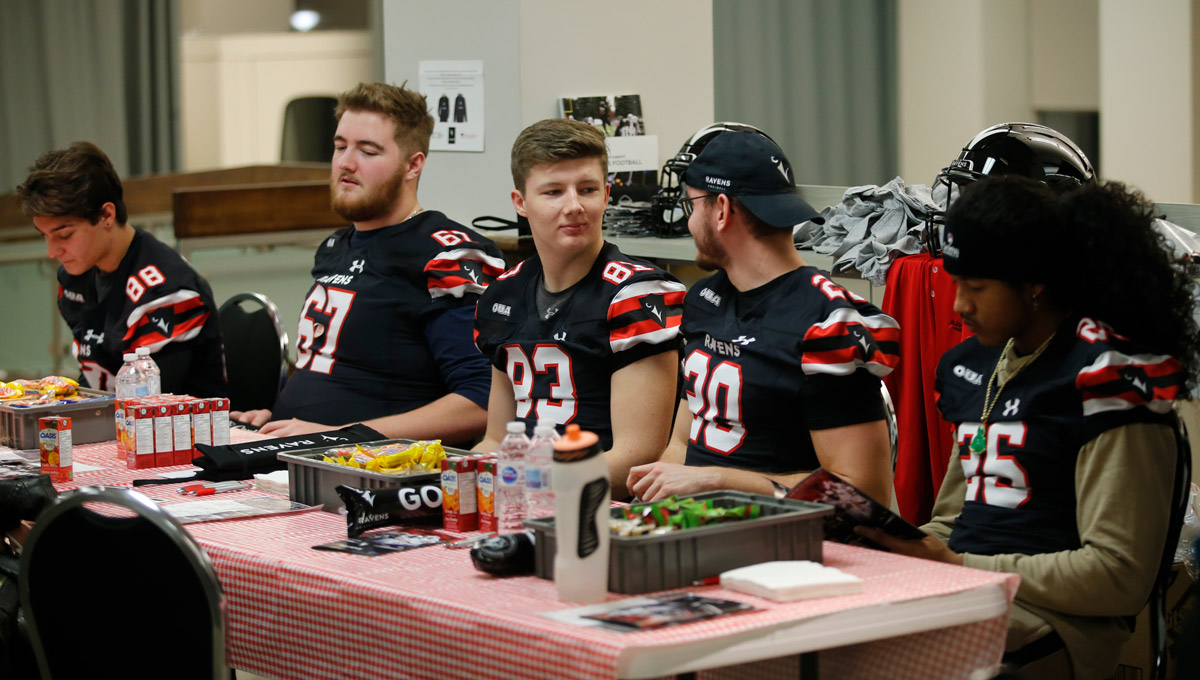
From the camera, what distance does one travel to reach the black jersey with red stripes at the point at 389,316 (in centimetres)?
355

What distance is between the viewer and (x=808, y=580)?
1.75 m

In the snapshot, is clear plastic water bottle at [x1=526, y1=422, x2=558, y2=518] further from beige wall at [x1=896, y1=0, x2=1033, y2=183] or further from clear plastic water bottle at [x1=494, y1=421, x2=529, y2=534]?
beige wall at [x1=896, y1=0, x2=1033, y2=183]

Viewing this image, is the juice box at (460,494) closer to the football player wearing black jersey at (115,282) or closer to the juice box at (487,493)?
the juice box at (487,493)

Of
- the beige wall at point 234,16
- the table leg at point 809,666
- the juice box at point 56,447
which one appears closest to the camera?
the table leg at point 809,666

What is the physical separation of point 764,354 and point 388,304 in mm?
1394

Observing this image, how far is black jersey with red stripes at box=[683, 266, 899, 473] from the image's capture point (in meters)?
2.41

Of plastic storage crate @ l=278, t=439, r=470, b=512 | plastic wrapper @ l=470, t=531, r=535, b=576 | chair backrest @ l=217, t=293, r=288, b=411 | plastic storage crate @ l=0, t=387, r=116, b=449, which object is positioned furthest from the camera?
chair backrest @ l=217, t=293, r=288, b=411

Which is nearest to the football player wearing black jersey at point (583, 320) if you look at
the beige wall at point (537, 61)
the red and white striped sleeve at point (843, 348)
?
the red and white striped sleeve at point (843, 348)

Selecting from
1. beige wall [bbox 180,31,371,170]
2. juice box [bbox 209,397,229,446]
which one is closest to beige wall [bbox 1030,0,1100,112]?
beige wall [bbox 180,31,371,170]

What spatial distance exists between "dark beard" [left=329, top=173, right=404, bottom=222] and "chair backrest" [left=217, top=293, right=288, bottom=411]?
55 cm

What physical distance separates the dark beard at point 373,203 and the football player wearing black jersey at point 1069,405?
6.09 ft

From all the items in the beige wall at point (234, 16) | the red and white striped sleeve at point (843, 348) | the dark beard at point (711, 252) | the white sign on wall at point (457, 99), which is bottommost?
the red and white striped sleeve at point (843, 348)

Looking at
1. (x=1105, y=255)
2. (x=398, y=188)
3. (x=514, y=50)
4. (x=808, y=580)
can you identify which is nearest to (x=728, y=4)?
(x=514, y=50)

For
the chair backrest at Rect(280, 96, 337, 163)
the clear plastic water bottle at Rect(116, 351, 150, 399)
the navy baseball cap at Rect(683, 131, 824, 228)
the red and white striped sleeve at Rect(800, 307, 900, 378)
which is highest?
the chair backrest at Rect(280, 96, 337, 163)
